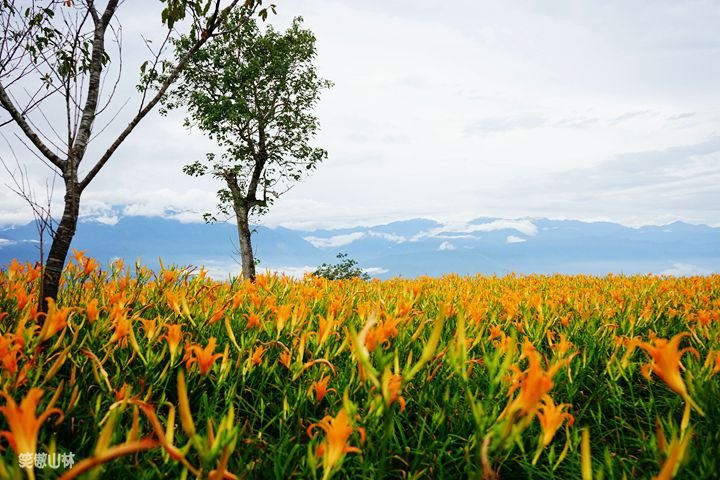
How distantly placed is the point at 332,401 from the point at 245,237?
10.0 metres

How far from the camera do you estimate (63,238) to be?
9.04 feet

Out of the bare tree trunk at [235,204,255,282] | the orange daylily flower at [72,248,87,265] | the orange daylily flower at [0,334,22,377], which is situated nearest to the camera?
the orange daylily flower at [0,334,22,377]

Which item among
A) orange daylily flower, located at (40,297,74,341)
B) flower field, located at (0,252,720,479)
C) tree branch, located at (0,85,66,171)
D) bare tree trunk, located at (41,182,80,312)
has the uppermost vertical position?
tree branch, located at (0,85,66,171)

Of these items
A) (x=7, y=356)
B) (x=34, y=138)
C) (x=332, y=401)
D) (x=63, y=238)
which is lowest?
(x=332, y=401)

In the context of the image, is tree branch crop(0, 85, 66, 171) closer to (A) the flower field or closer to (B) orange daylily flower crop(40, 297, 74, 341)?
(A) the flower field

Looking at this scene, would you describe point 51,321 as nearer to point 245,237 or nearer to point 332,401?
point 332,401

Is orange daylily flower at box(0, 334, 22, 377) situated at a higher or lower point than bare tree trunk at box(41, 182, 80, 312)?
lower

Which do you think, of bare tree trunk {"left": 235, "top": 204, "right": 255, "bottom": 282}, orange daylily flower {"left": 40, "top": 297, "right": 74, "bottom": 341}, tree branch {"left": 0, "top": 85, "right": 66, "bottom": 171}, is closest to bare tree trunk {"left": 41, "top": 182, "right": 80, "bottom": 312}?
tree branch {"left": 0, "top": 85, "right": 66, "bottom": 171}

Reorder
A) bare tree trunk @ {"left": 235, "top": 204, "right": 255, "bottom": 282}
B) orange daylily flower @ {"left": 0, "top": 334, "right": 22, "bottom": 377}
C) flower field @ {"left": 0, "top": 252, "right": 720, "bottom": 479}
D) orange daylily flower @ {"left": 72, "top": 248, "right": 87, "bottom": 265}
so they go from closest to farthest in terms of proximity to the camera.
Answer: flower field @ {"left": 0, "top": 252, "right": 720, "bottom": 479}
orange daylily flower @ {"left": 0, "top": 334, "right": 22, "bottom": 377}
orange daylily flower @ {"left": 72, "top": 248, "right": 87, "bottom": 265}
bare tree trunk @ {"left": 235, "top": 204, "right": 255, "bottom": 282}

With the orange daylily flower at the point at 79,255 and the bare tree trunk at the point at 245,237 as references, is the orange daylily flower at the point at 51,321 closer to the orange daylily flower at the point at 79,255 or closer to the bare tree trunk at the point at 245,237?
the orange daylily flower at the point at 79,255

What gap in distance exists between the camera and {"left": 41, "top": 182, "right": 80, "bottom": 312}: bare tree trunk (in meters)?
2.63

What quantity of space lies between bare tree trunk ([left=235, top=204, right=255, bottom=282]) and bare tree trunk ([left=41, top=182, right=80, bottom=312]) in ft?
27.2

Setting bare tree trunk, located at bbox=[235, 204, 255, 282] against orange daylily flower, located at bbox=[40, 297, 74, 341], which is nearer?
orange daylily flower, located at bbox=[40, 297, 74, 341]

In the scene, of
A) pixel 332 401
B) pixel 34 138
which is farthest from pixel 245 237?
pixel 332 401
